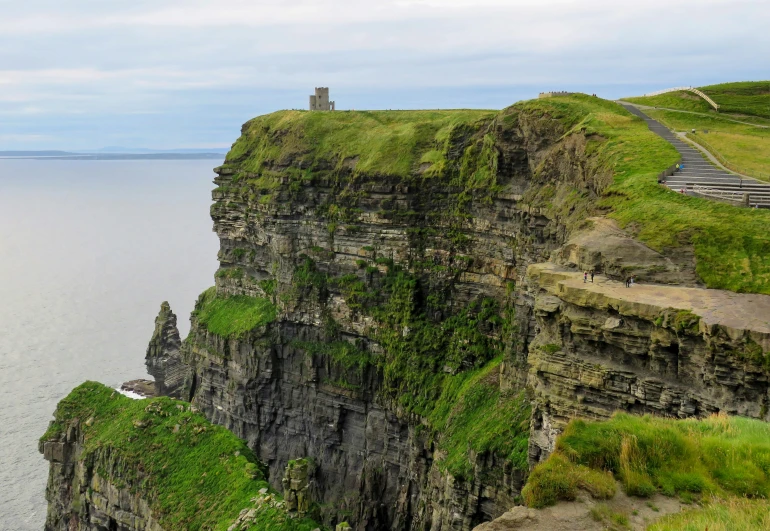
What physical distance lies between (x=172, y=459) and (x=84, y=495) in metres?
7.99

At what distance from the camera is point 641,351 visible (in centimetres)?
2861

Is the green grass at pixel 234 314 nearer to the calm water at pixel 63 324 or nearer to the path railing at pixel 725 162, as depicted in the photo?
the calm water at pixel 63 324

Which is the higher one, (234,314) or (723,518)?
(723,518)

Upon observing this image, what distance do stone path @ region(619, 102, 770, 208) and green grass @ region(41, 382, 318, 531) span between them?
86.7ft

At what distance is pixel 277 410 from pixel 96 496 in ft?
85.2

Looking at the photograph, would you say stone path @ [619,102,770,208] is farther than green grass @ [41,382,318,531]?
No

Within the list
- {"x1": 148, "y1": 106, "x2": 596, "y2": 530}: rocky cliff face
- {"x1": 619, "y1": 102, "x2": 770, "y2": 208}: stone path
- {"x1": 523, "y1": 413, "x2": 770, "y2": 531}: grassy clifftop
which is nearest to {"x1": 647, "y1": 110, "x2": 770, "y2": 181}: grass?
{"x1": 619, "y1": 102, "x2": 770, "y2": 208}: stone path

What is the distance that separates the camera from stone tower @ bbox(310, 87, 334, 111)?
290ft

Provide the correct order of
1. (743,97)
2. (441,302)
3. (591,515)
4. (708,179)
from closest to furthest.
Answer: (591,515)
(708,179)
(441,302)
(743,97)

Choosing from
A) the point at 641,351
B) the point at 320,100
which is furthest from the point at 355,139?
the point at 641,351

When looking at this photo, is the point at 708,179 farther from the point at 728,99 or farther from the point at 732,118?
the point at 728,99

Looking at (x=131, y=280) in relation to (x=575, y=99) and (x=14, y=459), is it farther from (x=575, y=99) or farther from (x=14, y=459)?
(x=575, y=99)

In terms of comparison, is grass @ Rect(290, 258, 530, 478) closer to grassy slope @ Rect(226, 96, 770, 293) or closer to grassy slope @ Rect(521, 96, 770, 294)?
grassy slope @ Rect(226, 96, 770, 293)

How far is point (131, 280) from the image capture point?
484ft
